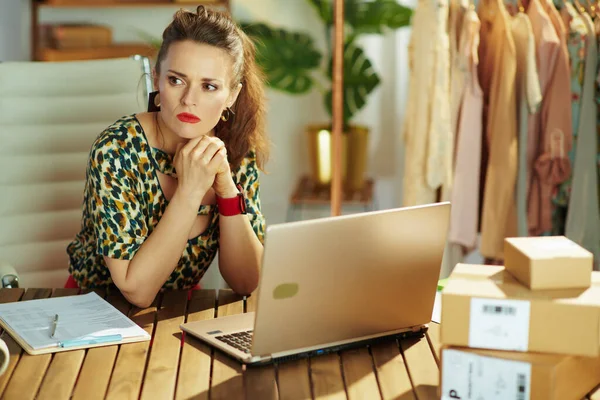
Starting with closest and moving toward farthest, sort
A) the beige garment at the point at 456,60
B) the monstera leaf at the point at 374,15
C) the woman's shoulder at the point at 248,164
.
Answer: the woman's shoulder at the point at 248,164 → the beige garment at the point at 456,60 → the monstera leaf at the point at 374,15

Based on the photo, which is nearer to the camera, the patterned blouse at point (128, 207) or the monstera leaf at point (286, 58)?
the patterned blouse at point (128, 207)

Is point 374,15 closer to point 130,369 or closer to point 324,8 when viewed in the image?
point 324,8

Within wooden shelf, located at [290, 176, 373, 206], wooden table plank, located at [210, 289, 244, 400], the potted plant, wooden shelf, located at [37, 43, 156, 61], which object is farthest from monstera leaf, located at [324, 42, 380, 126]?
wooden table plank, located at [210, 289, 244, 400]

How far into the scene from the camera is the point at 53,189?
2145 mm

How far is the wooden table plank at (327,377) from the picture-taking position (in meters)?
1.18

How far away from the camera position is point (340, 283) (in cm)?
123

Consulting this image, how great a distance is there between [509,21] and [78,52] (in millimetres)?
2002

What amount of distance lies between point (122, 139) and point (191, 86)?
183 millimetres

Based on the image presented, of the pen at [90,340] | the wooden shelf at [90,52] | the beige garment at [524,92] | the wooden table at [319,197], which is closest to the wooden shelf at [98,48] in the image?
the wooden shelf at [90,52]

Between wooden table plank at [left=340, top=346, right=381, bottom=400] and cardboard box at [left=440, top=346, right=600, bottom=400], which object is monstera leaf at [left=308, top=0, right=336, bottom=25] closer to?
wooden table plank at [left=340, top=346, right=381, bottom=400]

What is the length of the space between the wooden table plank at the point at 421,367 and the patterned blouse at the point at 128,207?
0.51 m

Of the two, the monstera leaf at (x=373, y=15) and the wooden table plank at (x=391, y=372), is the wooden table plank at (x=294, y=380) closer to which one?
the wooden table plank at (x=391, y=372)

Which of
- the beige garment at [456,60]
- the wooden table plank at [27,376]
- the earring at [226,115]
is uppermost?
the beige garment at [456,60]

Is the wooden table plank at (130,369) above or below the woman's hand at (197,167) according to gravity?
below
